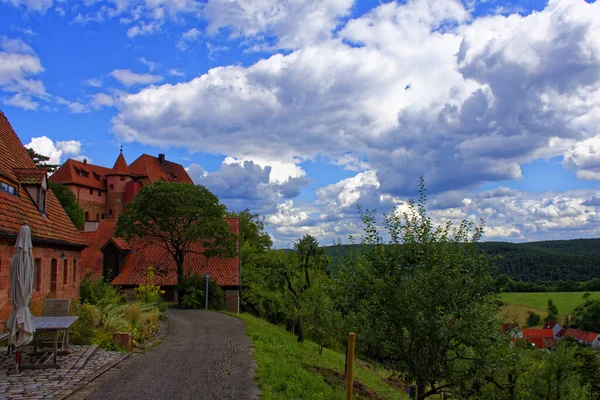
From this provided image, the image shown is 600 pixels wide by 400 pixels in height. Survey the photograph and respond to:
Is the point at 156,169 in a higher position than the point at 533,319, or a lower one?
higher

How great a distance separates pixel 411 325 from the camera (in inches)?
395

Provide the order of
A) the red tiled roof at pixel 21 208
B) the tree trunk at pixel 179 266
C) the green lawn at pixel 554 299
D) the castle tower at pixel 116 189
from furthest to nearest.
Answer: the green lawn at pixel 554 299 → the castle tower at pixel 116 189 → the tree trunk at pixel 179 266 → the red tiled roof at pixel 21 208

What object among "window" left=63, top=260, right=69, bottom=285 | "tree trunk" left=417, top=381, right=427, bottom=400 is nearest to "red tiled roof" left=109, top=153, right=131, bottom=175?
"window" left=63, top=260, right=69, bottom=285

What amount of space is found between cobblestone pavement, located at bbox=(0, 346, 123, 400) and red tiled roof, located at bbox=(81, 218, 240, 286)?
22.1m

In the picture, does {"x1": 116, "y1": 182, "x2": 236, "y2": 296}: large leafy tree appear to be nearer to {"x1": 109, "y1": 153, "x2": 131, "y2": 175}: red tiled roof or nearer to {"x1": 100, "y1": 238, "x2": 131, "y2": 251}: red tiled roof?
{"x1": 100, "y1": 238, "x2": 131, "y2": 251}: red tiled roof

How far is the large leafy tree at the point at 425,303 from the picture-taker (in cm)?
959

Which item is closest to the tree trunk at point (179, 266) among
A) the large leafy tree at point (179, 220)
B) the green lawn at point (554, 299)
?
the large leafy tree at point (179, 220)

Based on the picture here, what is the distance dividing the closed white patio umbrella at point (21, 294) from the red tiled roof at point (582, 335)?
75.8 metres

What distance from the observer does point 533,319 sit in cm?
8812

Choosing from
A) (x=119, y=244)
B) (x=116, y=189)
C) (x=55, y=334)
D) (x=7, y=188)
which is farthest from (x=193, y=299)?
(x=116, y=189)

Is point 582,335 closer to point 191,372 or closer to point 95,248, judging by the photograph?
point 95,248

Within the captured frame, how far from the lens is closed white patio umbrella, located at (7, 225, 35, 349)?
10.1 metres

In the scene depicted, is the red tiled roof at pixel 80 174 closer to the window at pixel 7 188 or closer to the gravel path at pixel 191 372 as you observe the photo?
the window at pixel 7 188

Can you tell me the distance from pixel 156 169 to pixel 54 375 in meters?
72.1
